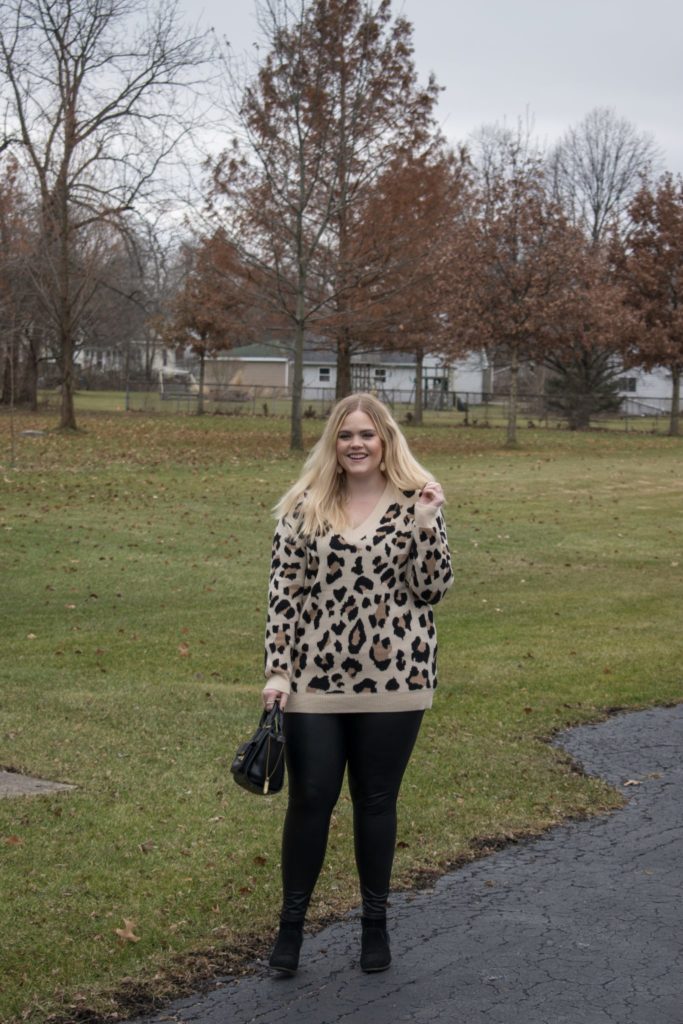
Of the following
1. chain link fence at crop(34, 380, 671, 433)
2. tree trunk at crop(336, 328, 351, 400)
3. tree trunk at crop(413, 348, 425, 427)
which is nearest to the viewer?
tree trunk at crop(336, 328, 351, 400)

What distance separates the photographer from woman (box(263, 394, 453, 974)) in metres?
4.25

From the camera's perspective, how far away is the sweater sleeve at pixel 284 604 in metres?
4.25

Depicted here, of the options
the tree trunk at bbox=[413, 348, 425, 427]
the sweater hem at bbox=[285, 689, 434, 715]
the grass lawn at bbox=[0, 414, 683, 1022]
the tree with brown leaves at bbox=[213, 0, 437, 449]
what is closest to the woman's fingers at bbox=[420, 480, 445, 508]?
the sweater hem at bbox=[285, 689, 434, 715]

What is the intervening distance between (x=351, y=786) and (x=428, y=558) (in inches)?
33.9

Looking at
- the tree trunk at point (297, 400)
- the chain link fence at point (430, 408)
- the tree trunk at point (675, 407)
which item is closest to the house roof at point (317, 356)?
the chain link fence at point (430, 408)

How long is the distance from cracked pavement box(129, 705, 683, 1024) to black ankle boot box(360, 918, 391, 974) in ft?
0.16

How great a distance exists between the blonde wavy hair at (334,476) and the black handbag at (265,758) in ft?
2.10

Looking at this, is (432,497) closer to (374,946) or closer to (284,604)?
(284,604)

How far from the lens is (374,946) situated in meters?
4.43

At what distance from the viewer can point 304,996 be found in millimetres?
4207

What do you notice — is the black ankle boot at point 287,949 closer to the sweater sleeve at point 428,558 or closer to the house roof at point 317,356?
the sweater sleeve at point 428,558

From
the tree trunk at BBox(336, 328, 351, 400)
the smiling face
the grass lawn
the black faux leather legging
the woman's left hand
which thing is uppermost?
the tree trunk at BBox(336, 328, 351, 400)

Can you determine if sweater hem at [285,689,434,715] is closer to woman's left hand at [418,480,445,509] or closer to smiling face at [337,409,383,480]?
woman's left hand at [418,480,445,509]

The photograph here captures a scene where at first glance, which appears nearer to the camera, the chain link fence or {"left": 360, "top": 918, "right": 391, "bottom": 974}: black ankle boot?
{"left": 360, "top": 918, "right": 391, "bottom": 974}: black ankle boot
